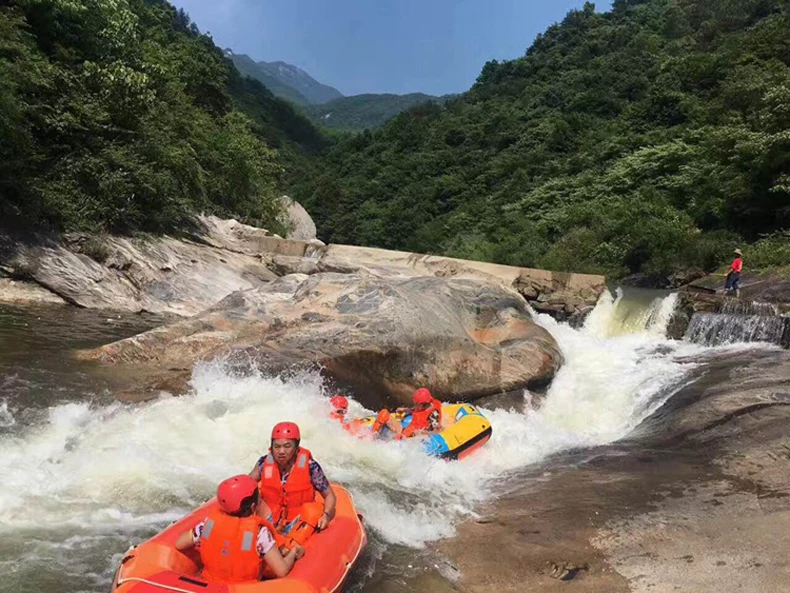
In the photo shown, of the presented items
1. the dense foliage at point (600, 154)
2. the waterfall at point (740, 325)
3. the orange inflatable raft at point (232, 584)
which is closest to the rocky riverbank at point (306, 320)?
the waterfall at point (740, 325)

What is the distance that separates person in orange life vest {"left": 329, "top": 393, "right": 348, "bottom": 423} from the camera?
314 inches

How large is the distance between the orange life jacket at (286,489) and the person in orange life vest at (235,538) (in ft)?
2.98

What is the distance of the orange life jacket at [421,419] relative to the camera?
7.71m

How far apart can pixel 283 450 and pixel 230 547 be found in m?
1.12

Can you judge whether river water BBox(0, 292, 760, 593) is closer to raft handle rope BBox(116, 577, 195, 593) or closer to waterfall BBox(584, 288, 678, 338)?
raft handle rope BBox(116, 577, 195, 593)

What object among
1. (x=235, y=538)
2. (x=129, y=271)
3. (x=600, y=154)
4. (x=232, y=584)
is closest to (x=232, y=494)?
(x=235, y=538)

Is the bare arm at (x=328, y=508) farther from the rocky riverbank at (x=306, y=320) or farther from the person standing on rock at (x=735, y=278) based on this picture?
the person standing on rock at (x=735, y=278)

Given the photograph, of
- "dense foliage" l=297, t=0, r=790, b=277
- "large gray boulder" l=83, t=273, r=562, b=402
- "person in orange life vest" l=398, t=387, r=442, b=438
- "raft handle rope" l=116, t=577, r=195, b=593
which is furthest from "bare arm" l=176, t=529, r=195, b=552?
"dense foliage" l=297, t=0, r=790, b=277

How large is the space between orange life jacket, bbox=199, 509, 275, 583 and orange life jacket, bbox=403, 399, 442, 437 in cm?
398

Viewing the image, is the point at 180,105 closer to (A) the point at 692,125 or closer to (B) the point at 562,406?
(B) the point at 562,406

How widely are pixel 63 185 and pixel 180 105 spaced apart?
7898 mm

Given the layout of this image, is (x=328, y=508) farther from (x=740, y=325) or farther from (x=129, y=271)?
(x=129, y=271)

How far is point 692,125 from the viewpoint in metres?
32.9

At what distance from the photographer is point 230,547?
3.75m
